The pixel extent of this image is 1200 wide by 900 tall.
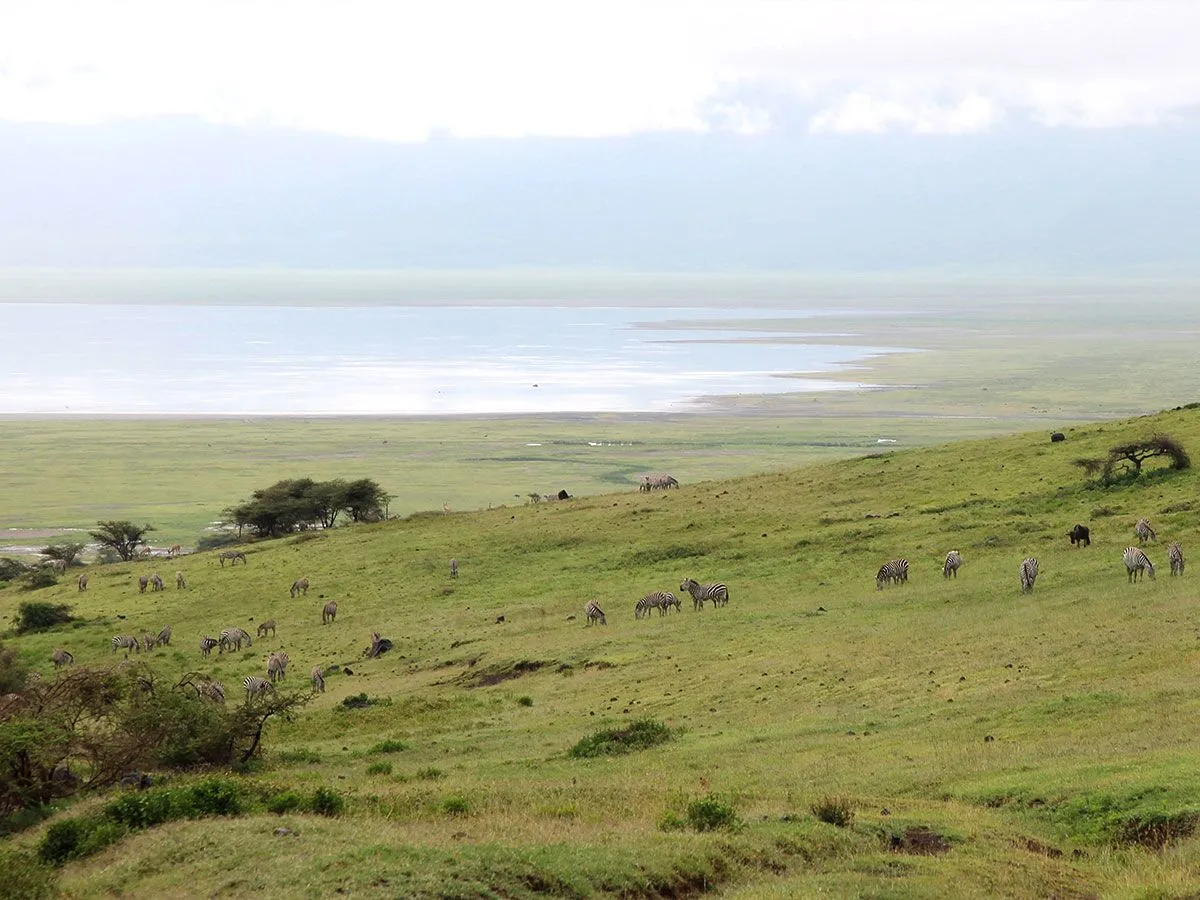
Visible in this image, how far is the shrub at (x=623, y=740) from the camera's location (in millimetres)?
24406

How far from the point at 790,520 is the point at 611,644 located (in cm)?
1588

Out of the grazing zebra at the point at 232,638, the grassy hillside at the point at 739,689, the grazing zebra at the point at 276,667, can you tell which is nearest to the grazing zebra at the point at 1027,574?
the grassy hillside at the point at 739,689

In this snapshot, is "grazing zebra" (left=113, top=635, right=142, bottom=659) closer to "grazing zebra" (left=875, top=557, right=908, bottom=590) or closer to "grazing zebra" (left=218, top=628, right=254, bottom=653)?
"grazing zebra" (left=218, top=628, right=254, bottom=653)

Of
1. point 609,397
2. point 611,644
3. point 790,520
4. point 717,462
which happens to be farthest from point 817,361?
point 611,644

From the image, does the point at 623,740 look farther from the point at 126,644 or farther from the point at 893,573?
the point at 126,644

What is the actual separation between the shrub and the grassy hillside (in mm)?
305

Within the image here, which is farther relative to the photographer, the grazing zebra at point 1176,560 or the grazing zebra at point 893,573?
the grazing zebra at point 893,573

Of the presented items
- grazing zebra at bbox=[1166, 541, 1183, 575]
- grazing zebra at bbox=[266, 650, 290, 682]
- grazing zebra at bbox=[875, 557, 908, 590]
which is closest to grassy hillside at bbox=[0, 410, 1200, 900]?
grazing zebra at bbox=[1166, 541, 1183, 575]

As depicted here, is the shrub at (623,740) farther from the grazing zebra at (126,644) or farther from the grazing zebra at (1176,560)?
the grazing zebra at (126,644)

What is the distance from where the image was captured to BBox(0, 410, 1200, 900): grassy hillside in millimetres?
15391

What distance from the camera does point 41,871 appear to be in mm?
14758

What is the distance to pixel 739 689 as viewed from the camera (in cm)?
2917

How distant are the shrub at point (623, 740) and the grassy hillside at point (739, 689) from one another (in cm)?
30

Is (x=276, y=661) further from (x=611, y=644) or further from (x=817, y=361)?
A: (x=817, y=361)
